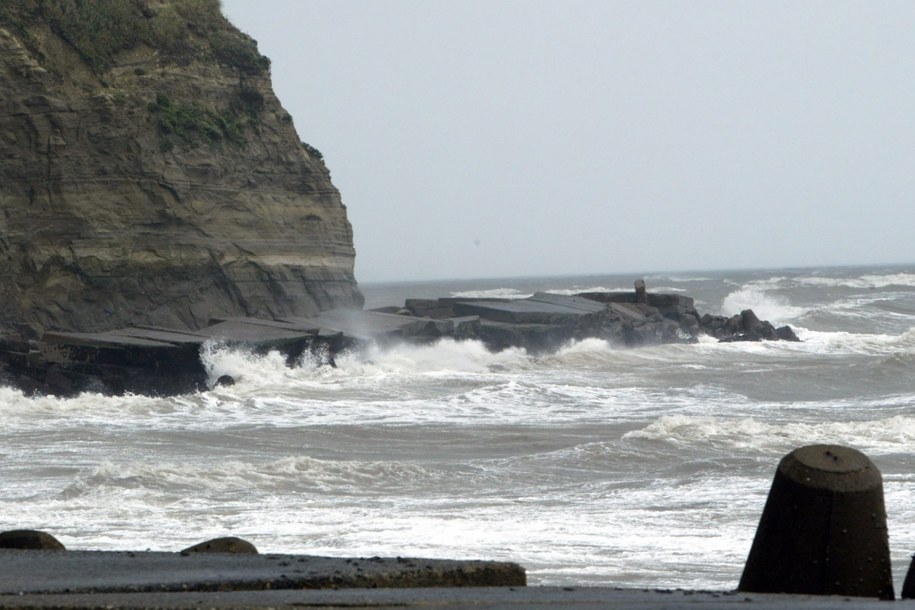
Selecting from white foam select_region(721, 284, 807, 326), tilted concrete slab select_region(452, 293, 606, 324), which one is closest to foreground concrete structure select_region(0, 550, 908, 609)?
tilted concrete slab select_region(452, 293, 606, 324)

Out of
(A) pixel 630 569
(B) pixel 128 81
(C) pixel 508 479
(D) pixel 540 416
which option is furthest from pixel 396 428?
(B) pixel 128 81

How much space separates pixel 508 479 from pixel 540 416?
239 inches

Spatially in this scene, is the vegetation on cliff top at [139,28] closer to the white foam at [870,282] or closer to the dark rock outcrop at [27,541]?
the dark rock outcrop at [27,541]

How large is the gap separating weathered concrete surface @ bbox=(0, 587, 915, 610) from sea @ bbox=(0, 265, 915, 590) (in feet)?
9.63

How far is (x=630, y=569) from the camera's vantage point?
8500 mm

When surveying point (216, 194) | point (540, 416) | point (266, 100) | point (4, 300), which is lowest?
point (540, 416)

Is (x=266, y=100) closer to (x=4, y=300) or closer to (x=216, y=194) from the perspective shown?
(x=216, y=194)

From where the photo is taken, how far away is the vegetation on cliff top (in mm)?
26938

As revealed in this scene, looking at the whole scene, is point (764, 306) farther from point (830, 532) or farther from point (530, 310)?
point (830, 532)

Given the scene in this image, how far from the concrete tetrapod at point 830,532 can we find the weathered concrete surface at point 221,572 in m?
1.10

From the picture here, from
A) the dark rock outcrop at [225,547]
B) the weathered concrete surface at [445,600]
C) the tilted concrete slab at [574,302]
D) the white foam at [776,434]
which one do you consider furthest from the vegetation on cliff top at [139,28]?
the weathered concrete surface at [445,600]

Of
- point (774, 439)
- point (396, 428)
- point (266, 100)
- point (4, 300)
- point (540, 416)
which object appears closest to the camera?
point (774, 439)

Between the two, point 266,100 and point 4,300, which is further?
point 266,100

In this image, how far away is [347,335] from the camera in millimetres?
26531
